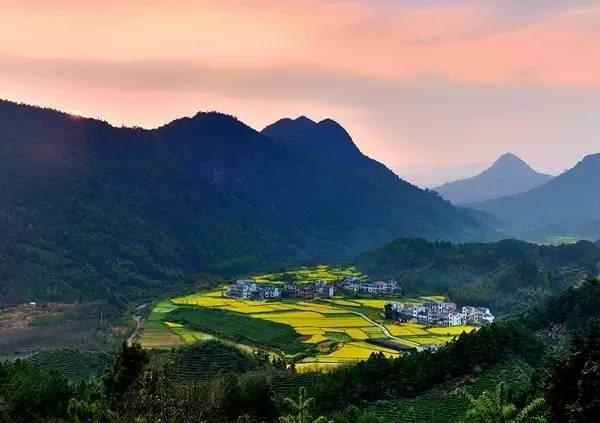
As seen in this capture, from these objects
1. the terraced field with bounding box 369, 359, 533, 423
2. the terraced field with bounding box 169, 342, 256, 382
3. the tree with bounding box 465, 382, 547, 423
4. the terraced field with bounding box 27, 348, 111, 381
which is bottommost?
the terraced field with bounding box 27, 348, 111, 381

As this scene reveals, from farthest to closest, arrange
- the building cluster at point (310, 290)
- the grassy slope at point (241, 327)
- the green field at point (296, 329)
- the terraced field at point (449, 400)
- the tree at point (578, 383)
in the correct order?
1. the building cluster at point (310, 290)
2. the grassy slope at point (241, 327)
3. the green field at point (296, 329)
4. the terraced field at point (449, 400)
5. the tree at point (578, 383)

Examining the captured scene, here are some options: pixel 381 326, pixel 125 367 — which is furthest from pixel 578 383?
pixel 381 326

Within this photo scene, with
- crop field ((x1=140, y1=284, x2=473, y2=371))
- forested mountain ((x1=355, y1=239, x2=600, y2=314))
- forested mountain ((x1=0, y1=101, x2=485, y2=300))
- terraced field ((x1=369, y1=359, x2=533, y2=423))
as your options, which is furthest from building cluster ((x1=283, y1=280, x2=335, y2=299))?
terraced field ((x1=369, y1=359, x2=533, y2=423))

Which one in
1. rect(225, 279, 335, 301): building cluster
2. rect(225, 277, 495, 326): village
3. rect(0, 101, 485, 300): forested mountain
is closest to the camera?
rect(225, 277, 495, 326): village

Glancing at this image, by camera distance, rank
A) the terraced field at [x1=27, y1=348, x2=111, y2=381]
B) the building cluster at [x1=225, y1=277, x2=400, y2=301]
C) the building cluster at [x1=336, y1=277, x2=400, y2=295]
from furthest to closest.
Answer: the building cluster at [x1=336, y1=277, x2=400, y2=295] → the building cluster at [x1=225, y1=277, x2=400, y2=301] → the terraced field at [x1=27, y1=348, x2=111, y2=381]

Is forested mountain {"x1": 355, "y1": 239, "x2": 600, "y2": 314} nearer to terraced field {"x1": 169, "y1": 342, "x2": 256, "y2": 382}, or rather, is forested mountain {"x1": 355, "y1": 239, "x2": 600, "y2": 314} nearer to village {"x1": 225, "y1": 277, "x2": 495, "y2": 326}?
village {"x1": 225, "y1": 277, "x2": 495, "y2": 326}

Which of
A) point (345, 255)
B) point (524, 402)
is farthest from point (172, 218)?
point (524, 402)

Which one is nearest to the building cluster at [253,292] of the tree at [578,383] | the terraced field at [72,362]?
the terraced field at [72,362]

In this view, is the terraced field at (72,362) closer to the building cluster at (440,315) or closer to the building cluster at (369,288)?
the building cluster at (440,315)
